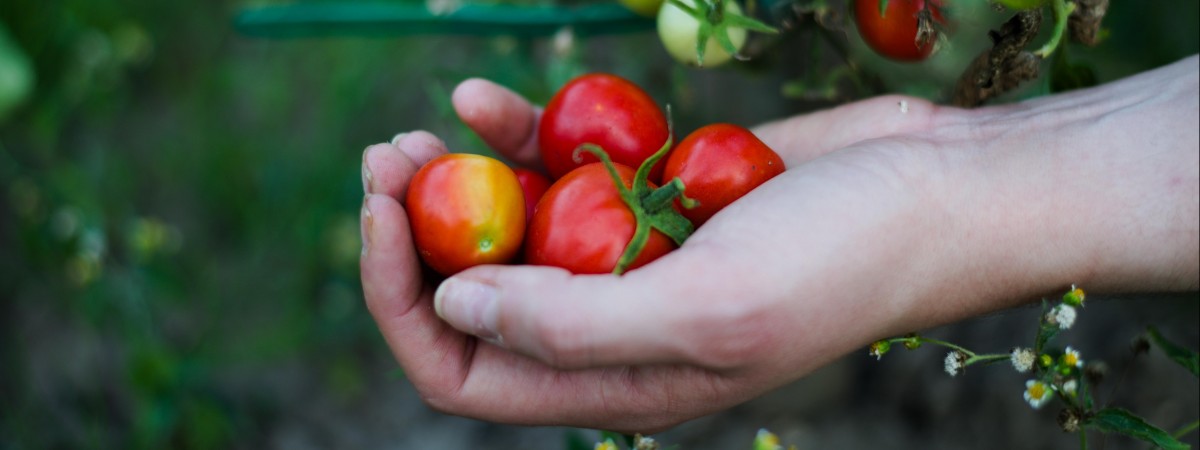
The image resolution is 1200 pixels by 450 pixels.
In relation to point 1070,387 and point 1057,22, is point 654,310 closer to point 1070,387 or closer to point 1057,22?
point 1070,387

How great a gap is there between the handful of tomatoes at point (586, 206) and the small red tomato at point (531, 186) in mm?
63

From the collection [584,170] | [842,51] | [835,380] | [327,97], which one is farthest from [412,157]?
[327,97]

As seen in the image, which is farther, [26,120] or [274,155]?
[274,155]

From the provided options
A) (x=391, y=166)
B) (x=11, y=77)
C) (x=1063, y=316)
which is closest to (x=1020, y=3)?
(x=1063, y=316)

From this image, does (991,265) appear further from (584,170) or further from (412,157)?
(412,157)

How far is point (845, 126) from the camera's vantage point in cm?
161

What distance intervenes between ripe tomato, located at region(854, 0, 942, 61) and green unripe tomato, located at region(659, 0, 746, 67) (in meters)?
0.19

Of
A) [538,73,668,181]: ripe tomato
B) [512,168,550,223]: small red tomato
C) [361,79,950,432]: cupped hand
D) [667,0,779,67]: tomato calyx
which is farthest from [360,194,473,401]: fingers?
[667,0,779,67]: tomato calyx

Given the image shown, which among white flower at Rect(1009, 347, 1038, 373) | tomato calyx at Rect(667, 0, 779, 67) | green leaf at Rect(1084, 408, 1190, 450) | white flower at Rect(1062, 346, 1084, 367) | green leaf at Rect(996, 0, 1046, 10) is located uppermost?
green leaf at Rect(996, 0, 1046, 10)

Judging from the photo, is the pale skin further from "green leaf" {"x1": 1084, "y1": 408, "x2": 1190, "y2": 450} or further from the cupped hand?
"green leaf" {"x1": 1084, "y1": 408, "x2": 1190, "y2": 450}

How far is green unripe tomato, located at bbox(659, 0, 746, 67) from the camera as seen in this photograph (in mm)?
1515

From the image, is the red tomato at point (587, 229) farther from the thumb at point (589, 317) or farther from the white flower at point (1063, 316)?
the white flower at point (1063, 316)

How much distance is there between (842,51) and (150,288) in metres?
1.73

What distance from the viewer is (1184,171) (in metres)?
1.32
